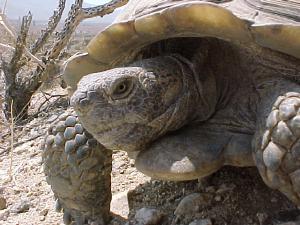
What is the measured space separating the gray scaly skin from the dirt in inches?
8.1

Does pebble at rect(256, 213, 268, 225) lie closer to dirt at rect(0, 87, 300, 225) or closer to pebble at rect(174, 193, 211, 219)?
dirt at rect(0, 87, 300, 225)

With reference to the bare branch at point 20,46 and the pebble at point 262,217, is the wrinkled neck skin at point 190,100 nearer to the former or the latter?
the pebble at point 262,217

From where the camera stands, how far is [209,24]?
1498mm

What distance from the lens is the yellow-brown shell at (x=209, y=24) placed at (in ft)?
4.66

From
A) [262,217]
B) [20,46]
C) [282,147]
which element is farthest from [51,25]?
[282,147]

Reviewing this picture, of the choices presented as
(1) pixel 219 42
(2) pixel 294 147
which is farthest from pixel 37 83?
(2) pixel 294 147

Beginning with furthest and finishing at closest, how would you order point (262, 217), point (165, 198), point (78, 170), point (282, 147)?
point (165, 198), point (78, 170), point (262, 217), point (282, 147)

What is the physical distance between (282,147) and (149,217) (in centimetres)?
64

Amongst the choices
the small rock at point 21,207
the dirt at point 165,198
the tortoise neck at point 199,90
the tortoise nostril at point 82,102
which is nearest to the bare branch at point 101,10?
the dirt at point 165,198

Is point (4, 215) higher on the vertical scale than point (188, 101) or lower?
lower

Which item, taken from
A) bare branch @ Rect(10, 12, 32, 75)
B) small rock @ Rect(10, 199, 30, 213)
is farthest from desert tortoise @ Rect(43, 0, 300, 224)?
bare branch @ Rect(10, 12, 32, 75)

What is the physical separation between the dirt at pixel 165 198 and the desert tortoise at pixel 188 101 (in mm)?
199

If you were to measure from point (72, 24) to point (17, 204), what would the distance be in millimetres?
2601

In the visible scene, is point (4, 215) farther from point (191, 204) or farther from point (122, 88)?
point (122, 88)
